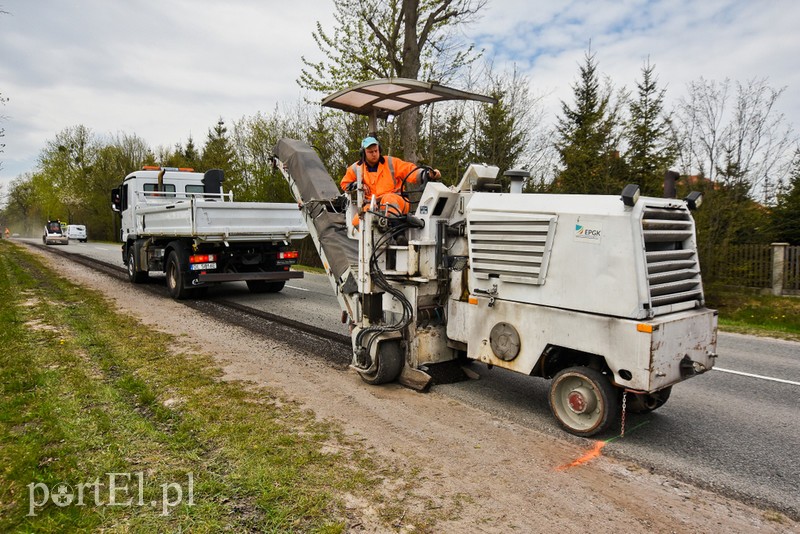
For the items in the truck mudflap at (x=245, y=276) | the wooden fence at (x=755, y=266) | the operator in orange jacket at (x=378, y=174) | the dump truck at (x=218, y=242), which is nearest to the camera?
the operator in orange jacket at (x=378, y=174)

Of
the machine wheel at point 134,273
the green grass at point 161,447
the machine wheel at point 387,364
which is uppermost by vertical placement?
the machine wheel at point 134,273

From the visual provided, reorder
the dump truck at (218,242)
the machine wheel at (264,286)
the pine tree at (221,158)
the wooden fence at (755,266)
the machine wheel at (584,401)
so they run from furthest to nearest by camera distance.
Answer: the pine tree at (221,158), the wooden fence at (755,266), the machine wheel at (264,286), the dump truck at (218,242), the machine wheel at (584,401)

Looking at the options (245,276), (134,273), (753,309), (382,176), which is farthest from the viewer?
(134,273)

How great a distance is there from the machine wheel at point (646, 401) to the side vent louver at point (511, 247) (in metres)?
1.20

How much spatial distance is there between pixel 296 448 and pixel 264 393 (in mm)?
1283

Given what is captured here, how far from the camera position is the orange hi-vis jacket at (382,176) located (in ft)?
17.9

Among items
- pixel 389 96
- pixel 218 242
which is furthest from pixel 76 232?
pixel 389 96

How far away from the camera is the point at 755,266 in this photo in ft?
41.6

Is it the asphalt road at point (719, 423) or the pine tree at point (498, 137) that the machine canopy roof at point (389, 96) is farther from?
the pine tree at point (498, 137)

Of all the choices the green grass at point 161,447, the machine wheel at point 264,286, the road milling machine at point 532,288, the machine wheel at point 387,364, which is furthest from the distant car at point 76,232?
the machine wheel at point 387,364

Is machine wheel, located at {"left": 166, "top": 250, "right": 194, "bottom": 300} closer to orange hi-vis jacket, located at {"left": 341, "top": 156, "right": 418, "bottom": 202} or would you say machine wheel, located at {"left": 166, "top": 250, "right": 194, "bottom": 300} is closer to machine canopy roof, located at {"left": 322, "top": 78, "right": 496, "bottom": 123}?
machine canopy roof, located at {"left": 322, "top": 78, "right": 496, "bottom": 123}

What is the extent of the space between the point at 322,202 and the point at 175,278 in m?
5.39

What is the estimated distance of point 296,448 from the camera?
3639 mm

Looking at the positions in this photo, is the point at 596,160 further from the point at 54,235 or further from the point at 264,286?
the point at 54,235
